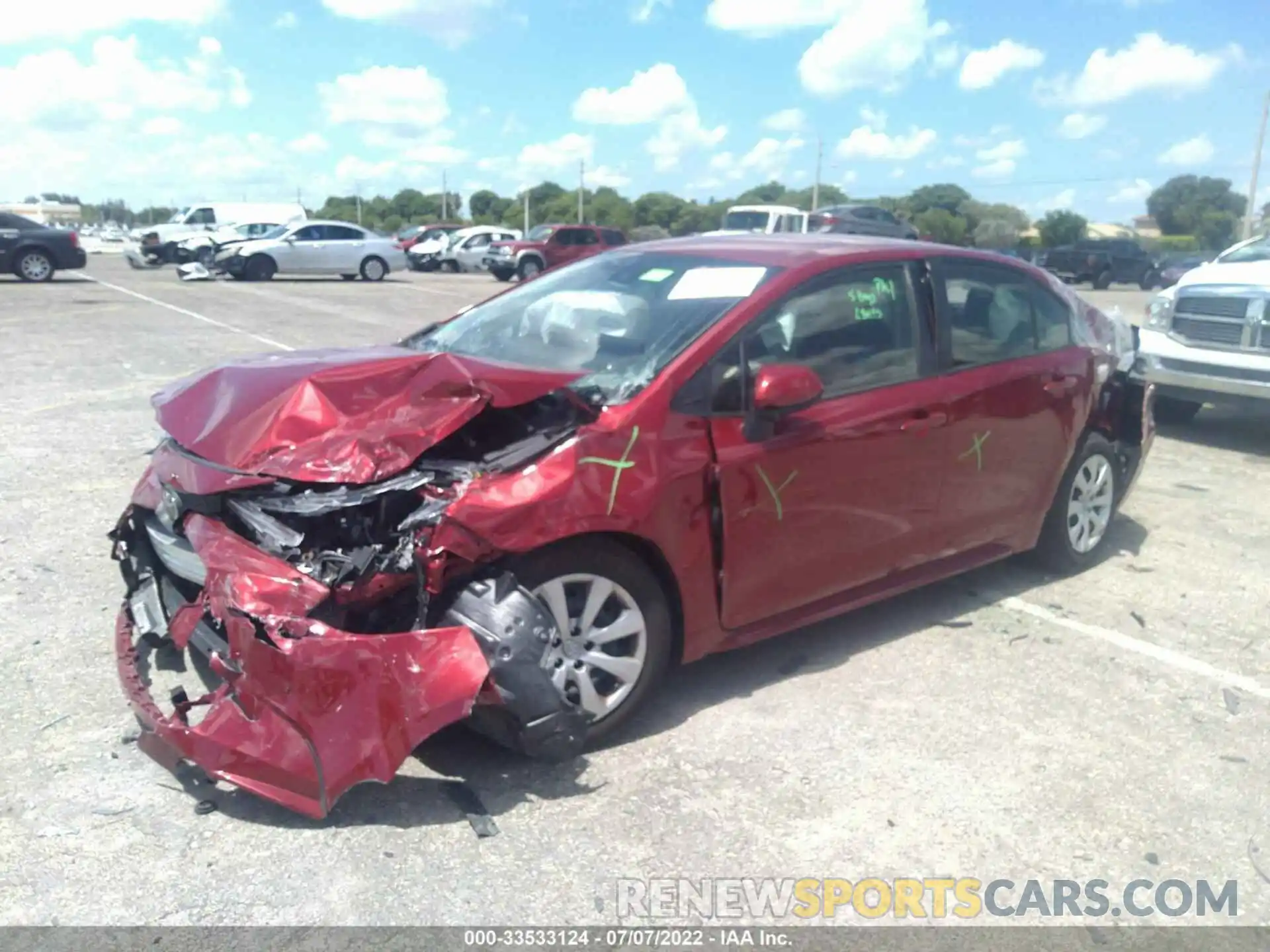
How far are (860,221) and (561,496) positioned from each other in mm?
26164

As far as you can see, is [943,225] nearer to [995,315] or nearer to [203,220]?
[203,220]

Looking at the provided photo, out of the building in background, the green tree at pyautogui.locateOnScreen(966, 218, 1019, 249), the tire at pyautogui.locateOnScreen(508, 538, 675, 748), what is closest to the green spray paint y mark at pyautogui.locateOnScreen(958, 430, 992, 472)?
the tire at pyautogui.locateOnScreen(508, 538, 675, 748)

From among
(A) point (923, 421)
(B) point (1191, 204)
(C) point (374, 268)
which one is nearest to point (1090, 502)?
(A) point (923, 421)

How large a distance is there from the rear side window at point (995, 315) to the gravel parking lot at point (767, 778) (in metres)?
1.19

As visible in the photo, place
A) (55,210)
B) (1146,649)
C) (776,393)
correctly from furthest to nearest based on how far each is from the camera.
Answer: (55,210) → (1146,649) → (776,393)

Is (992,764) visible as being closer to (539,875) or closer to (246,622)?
(539,875)

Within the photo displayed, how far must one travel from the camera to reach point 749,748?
3.74m

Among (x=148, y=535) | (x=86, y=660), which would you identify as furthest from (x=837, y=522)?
(x=86, y=660)

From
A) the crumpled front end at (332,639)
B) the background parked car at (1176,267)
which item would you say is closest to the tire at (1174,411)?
the crumpled front end at (332,639)

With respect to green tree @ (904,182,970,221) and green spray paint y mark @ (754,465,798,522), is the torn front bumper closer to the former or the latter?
green spray paint y mark @ (754,465,798,522)

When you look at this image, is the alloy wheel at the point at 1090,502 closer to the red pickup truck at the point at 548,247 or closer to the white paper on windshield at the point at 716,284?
the white paper on windshield at the point at 716,284

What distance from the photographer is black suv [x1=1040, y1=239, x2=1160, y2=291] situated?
1421 inches

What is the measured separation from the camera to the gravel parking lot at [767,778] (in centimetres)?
296

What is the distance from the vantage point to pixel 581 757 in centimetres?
366
